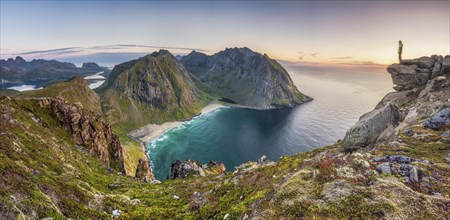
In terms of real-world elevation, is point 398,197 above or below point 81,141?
above

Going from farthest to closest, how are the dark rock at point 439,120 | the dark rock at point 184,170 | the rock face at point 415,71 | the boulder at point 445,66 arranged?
1. the dark rock at point 184,170
2. the rock face at point 415,71
3. the boulder at point 445,66
4. the dark rock at point 439,120

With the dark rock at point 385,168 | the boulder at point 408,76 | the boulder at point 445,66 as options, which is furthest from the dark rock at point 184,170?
the boulder at point 445,66

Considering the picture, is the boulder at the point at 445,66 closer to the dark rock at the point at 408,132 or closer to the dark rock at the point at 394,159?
the dark rock at the point at 408,132

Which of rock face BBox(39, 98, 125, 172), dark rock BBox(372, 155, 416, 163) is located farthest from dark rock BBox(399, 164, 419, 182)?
rock face BBox(39, 98, 125, 172)

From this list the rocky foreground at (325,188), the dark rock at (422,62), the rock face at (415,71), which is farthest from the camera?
the dark rock at (422,62)

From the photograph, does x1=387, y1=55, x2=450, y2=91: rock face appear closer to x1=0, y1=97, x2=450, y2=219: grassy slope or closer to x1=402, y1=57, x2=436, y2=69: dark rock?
x1=402, y1=57, x2=436, y2=69: dark rock

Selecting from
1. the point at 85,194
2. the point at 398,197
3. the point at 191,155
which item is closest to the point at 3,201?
the point at 85,194

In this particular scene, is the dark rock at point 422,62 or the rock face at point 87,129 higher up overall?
the dark rock at point 422,62

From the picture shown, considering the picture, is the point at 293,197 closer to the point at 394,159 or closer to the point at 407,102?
the point at 394,159

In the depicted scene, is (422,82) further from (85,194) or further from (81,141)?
(81,141)
